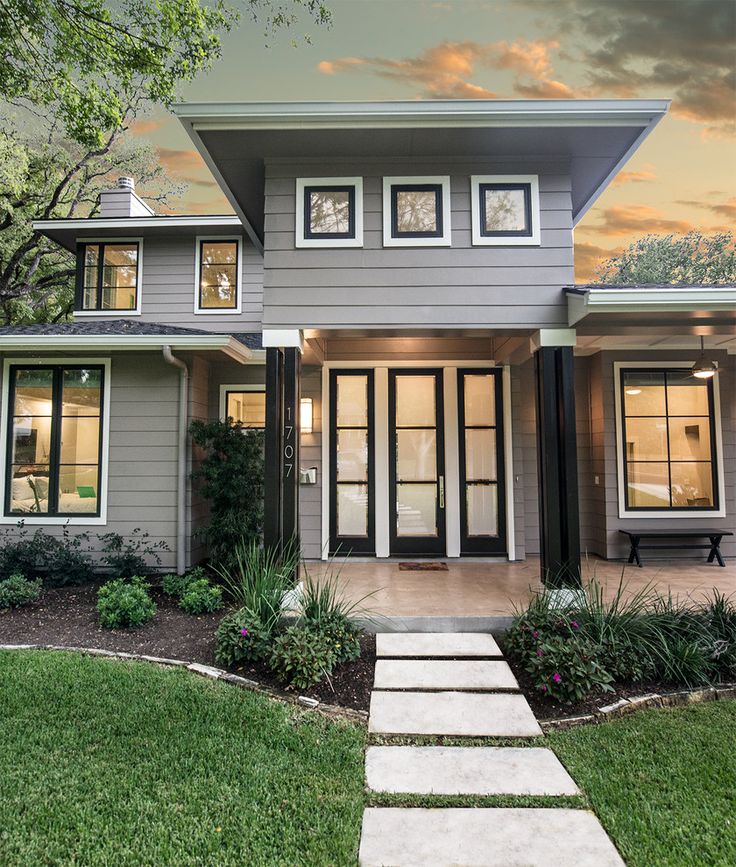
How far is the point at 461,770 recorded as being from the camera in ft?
8.62

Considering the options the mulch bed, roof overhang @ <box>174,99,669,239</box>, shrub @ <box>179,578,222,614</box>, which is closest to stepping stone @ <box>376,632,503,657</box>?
the mulch bed

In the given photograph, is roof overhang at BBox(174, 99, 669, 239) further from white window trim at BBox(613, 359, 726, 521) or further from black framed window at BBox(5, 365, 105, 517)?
black framed window at BBox(5, 365, 105, 517)

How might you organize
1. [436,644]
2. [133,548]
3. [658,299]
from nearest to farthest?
[436,644] → [658,299] → [133,548]

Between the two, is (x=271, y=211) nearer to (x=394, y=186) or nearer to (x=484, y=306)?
(x=394, y=186)

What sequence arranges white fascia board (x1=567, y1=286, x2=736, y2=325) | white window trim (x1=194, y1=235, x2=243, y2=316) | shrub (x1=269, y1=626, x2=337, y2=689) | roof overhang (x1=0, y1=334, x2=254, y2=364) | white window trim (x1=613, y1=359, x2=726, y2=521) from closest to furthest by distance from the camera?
shrub (x1=269, y1=626, x2=337, y2=689) < white fascia board (x1=567, y1=286, x2=736, y2=325) < roof overhang (x1=0, y1=334, x2=254, y2=364) < white window trim (x1=613, y1=359, x2=726, y2=521) < white window trim (x1=194, y1=235, x2=243, y2=316)

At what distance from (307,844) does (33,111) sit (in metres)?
14.7

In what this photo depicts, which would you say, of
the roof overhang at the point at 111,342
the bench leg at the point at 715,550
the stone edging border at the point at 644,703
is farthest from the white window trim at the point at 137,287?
the bench leg at the point at 715,550

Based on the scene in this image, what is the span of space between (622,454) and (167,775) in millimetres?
6049

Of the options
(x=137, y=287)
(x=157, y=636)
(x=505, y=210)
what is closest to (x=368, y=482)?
(x=157, y=636)

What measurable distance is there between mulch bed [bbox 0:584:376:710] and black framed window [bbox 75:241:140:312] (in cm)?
520

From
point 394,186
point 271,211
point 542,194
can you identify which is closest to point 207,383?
point 271,211

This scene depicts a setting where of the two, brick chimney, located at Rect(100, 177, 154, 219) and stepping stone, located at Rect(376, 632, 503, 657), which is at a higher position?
brick chimney, located at Rect(100, 177, 154, 219)

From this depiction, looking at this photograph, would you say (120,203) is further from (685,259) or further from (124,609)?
(685,259)

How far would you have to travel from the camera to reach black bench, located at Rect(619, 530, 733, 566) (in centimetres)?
622
